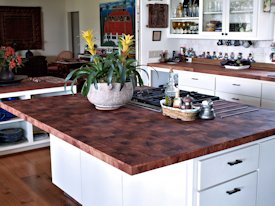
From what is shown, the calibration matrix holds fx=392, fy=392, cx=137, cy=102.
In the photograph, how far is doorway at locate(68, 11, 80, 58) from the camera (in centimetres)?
1094

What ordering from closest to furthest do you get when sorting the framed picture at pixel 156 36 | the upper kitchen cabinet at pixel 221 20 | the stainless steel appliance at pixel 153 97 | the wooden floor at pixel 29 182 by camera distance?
the stainless steel appliance at pixel 153 97 → the wooden floor at pixel 29 182 → the upper kitchen cabinet at pixel 221 20 → the framed picture at pixel 156 36

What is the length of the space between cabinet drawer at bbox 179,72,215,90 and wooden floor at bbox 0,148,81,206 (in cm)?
207

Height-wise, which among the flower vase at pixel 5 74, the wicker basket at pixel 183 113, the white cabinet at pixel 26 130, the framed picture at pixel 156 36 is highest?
the framed picture at pixel 156 36

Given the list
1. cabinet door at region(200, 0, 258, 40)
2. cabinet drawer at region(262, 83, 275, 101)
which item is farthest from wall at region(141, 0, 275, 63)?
cabinet drawer at region(262, 83, 275, 101)

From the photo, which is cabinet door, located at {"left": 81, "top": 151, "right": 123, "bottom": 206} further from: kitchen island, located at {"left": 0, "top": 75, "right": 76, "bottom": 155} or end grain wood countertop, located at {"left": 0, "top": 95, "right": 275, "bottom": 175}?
kitchen island, located at {"left": 0, "top": 75, "right": 76, "bottom": 155}

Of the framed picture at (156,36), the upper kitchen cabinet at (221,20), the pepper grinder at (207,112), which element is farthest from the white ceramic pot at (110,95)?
the framed picture at (156,36)

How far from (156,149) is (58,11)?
9660 mm

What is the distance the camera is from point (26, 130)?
Result: 14.4ft

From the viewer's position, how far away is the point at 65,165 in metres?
3.00

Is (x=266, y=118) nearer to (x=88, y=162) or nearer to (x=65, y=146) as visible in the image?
(x=88, y=162)

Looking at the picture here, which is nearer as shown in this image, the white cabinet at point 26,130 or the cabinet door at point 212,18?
the white cabinet at point 26,130

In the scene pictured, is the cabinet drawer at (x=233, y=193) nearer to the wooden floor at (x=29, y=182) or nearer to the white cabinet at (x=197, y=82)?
the wooden floor at (x=29, y=182)

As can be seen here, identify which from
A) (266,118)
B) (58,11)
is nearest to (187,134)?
(266,118)

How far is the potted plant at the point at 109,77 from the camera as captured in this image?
2.50 metres
